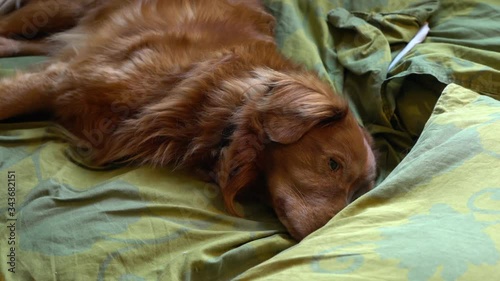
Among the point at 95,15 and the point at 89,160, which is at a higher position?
the point at 95,15

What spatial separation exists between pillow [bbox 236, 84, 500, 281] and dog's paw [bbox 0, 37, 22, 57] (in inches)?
60.4

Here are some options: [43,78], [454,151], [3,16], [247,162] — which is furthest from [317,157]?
[3,16]

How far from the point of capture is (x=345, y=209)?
1.31 m

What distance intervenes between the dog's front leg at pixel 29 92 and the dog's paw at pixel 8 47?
1.17ft

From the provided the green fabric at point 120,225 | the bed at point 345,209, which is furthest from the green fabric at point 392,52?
the green fabric at point 120,225

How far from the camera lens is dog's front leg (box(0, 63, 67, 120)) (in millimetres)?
1751

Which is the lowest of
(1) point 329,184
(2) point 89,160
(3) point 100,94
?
(1) point 329,184

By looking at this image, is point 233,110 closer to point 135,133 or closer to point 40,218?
point 135,133

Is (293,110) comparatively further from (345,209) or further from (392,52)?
(392,52)

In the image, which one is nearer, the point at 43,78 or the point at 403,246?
the point at 403,246

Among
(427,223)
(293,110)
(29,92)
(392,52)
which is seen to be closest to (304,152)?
(293,110)

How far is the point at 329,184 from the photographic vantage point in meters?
1.58

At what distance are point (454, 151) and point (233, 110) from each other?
2.15 ft

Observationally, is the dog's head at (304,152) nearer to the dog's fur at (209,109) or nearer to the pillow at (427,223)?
the dog's fur at (209,109)
